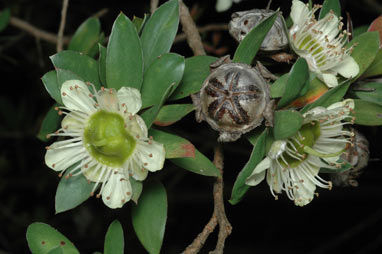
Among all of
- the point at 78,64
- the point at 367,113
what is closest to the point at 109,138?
the point at 78,64

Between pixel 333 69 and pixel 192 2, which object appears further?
pixel 192 2

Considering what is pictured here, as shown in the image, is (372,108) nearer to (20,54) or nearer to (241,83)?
(241,83)

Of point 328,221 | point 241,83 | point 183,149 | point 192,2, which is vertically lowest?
point 328,221

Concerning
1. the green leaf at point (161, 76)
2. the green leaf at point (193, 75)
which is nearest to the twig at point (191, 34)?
the green leaf at point (193, 75)

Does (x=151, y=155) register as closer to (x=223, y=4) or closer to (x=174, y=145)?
(x=174, y=145)

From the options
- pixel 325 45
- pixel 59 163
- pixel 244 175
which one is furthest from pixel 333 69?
pixel 59 163

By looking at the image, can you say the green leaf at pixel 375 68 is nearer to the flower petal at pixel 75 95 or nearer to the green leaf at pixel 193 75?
the green leaf at pixel 193 75
